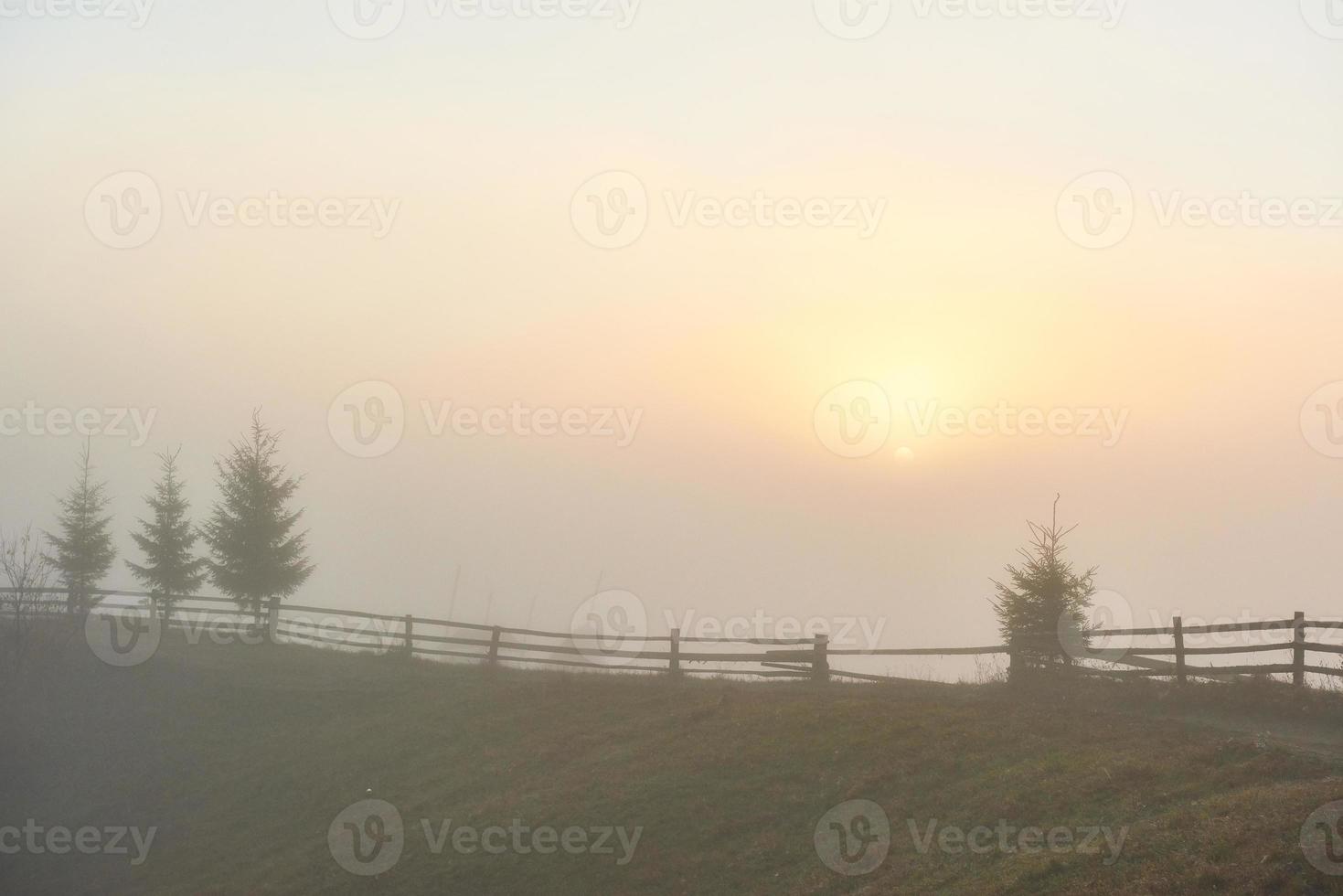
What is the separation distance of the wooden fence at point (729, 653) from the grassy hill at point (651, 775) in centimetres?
71

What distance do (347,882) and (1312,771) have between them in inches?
555

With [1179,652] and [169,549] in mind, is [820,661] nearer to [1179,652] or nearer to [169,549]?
[1179,652]

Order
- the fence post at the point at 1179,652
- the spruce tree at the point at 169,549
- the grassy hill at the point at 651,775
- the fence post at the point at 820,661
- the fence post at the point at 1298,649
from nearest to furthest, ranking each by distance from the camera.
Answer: the grassy hill at the point at 651,775 < the fence post at the point at 1298,649 < the fence post at the point at 1179,652 < the fence post at the point at 820,661 < the spruce tree at the point at 169,549

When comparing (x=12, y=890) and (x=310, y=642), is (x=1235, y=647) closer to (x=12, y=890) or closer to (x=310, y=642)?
(x=12, y=890)

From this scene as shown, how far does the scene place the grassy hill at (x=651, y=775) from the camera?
39.2 feet

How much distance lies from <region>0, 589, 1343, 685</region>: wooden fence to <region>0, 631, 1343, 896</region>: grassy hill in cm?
71

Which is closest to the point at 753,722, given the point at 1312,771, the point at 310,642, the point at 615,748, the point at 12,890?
the point at 615,748

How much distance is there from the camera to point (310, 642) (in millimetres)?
34406

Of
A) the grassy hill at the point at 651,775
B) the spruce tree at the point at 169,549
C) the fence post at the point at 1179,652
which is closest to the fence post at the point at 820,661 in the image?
the grassy hill at the point at 651,775

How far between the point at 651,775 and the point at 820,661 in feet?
25.4

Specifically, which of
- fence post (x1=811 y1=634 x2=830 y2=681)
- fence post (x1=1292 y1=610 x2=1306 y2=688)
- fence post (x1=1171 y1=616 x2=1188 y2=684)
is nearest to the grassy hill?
fence post (x1=1171 y1=616 x2=1188 y2=684)

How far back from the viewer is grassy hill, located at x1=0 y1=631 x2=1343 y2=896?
1195cm

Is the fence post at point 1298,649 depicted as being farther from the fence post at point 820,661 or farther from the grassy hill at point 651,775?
the fence post at point 820,661

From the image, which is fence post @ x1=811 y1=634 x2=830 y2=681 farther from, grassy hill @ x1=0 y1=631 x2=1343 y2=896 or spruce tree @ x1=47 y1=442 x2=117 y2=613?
spruce tree @ x1=47 y1=442 x2=117 y2=613
